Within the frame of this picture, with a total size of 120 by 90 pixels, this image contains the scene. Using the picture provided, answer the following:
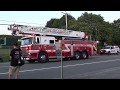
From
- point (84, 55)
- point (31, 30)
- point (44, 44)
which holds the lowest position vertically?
point (84, 55)

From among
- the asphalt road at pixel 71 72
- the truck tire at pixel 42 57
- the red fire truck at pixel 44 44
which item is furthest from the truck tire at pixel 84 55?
the asphalt road at pixel 71 72

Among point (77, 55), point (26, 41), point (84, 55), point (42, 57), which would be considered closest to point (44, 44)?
point (42, 57)

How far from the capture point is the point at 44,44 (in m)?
27.1

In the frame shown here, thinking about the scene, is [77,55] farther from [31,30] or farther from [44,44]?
[31,30]

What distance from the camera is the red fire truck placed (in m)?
26.4

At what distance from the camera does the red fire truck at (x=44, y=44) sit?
1040 inches

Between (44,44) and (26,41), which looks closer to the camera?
(26,41)

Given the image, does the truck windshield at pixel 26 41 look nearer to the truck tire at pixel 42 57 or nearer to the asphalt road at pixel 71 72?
the truck tire at pixel 42 57

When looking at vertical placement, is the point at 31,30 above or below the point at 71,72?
above

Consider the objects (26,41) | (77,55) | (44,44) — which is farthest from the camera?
(77,55)
